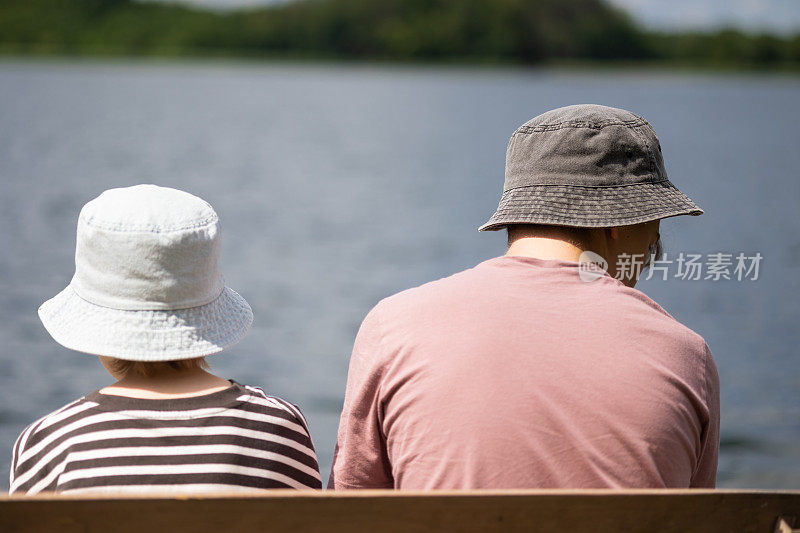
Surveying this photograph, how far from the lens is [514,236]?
6.09 ft

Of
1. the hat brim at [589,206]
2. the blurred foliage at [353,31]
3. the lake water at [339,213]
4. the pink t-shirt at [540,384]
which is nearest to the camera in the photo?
the pink t-shirt at [540,384]

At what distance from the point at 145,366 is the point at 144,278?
160 mm

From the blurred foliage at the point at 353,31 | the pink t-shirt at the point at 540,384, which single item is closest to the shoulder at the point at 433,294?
the pink t-shirt at the point at 540,384

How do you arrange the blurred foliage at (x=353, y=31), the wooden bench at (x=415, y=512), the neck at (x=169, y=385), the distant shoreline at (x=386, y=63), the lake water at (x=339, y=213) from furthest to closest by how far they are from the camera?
the blurred foliage at (x=353, y=31) → the distant shoreline at (x=386, y=63) → the lake water at (x=339, y=213) → the neck at (x=169, y=385) → the wooden bench at (x=415, y=512)

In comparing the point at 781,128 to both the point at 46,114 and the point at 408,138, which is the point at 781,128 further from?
the point at 46,114

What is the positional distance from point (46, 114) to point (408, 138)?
48.7 ft

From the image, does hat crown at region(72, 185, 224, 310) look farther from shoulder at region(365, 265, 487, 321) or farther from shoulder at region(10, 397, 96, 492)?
shoulder at region(365, 265, 487, 321)

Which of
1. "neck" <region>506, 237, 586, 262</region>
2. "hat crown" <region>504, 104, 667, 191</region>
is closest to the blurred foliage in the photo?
"hat crown" <region>504, 104, 667, 191</region>

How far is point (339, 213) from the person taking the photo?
18812mm

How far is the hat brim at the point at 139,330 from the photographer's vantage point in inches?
65.8

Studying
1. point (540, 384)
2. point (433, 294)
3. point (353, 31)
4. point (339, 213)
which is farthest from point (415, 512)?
point (353, 31)

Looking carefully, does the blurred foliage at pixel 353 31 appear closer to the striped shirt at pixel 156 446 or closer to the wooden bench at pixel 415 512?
the striped shirt at pixel 156 446

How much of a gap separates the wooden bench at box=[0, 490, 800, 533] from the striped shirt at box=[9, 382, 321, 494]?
315 mm

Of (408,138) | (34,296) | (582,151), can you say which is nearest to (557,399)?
(582,151)
